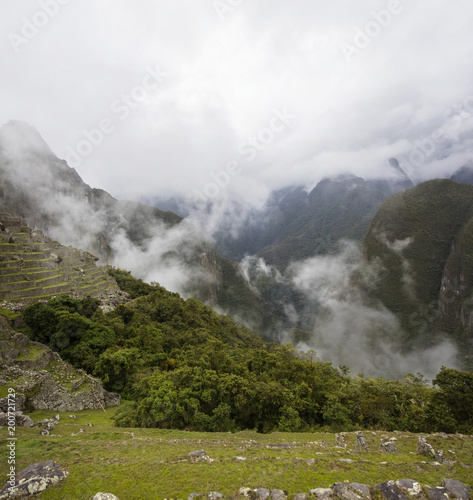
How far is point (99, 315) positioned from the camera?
3647 cm

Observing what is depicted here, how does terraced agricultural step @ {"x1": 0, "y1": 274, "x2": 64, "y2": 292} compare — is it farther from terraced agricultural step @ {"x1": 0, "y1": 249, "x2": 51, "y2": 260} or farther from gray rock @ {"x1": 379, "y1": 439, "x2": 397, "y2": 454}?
gray rock @ {"x1": 379, "y1": 439, "x2": 397, "y2": 454}

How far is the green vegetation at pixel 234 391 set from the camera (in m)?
18.6

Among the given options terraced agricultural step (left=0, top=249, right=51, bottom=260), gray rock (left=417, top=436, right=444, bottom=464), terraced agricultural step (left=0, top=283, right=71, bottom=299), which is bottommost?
gray rock (left=417, top=436, right=444, bottom=464)

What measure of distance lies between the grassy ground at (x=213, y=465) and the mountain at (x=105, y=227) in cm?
13744

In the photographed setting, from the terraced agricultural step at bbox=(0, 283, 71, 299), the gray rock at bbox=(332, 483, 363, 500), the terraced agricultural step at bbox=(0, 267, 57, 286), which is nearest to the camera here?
the gray rock at bbox=(332, 483, 363, 500)

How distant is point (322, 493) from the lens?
7344 mm

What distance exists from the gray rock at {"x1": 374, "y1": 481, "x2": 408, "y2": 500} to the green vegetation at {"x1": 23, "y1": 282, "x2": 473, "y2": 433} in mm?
13526

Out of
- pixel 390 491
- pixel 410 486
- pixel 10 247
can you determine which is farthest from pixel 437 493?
pixel 10 247

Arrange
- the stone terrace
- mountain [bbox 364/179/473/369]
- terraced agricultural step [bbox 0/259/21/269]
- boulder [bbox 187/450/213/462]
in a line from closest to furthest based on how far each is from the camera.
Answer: boulder [bbox 187/450/213/462] → the stone terrace → terraced agricultural step [bbox 0/259/21/269] → mountain [bbox 364/179/473/369]

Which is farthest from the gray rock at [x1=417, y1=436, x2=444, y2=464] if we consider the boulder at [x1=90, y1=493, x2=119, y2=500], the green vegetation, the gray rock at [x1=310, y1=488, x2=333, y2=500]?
the boulder at [x1=90, y1=493, x2=119, y2=500]

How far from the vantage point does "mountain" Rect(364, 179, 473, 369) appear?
110875mm

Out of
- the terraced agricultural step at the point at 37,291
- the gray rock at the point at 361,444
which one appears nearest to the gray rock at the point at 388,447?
the gray rock at the point at 361,444

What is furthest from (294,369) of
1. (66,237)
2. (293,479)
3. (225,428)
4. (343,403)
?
(66,237)

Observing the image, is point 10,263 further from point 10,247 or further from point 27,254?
point 10,247
